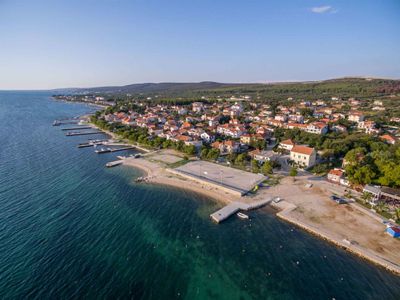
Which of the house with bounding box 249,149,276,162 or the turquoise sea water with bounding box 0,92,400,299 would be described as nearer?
the turquoise sea water with bounding box 0,92,400,299

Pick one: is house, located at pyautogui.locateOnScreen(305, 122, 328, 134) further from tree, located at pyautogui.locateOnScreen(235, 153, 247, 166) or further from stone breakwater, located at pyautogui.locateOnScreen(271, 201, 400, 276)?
stone breakwater, located at pyautogui.locateOnScreen(271, 201, 400, 276)

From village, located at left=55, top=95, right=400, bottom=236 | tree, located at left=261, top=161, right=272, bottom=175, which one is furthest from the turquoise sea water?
tree, located at left=261, top=161, right=272, bottom=175

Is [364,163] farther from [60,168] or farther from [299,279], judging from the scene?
[60,168]

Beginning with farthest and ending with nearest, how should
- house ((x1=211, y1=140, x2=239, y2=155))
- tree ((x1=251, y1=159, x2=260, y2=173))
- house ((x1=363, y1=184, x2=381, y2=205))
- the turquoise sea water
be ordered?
1. house ((x1=211, y1=140, x2=239, y2=155))
2. tree ((x1=251, y1=159, x2=260, y2=173))
3. house ((x1=363, y1=184, x2=381, y2=205))
4. the turquoise sea water

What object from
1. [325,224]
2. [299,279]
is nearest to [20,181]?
[299,279]

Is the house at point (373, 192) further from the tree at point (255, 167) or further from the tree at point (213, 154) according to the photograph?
the tree at point (213, 154)

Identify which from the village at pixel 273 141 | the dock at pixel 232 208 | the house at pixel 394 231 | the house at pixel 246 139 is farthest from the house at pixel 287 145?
the house at pixel 394 231

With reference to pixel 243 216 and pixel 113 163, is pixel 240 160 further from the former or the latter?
pixel 113 163
